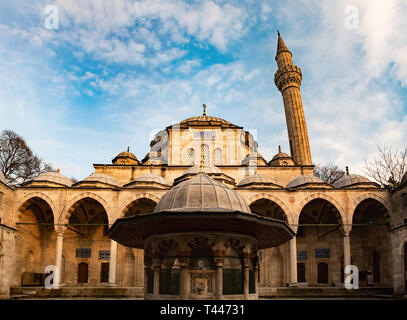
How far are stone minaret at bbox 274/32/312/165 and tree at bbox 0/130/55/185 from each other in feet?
64.1

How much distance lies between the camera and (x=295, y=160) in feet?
93.5

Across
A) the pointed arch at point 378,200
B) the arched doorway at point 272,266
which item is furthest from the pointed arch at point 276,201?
the pointed arch at point 378,200

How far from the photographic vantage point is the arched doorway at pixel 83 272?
19.9m

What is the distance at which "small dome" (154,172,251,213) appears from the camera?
6750 millimetres

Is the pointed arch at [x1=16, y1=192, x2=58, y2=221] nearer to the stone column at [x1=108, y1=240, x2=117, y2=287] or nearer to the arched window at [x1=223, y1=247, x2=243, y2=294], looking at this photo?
the stone column at [x1=108, y1=240, x2=117, y2=287]

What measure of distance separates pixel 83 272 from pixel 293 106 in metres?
19.8

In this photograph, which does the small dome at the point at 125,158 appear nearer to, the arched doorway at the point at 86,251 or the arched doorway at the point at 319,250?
the arched doorway at the point at 86,251

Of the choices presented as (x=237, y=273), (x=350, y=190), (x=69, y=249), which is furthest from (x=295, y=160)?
(x=237, y=273)

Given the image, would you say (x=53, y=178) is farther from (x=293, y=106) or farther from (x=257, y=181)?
(x=293, y=106)

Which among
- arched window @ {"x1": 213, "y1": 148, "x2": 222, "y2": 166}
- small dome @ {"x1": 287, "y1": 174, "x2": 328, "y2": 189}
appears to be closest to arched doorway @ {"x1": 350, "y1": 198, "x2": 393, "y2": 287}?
small dome @ {"x1": 287, "y1": 174, "x2": 328, "y2": 189}

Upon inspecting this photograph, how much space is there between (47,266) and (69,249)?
1.37 m

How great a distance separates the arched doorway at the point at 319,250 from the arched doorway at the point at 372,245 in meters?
0.99

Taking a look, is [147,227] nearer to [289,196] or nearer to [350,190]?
[289,196]
